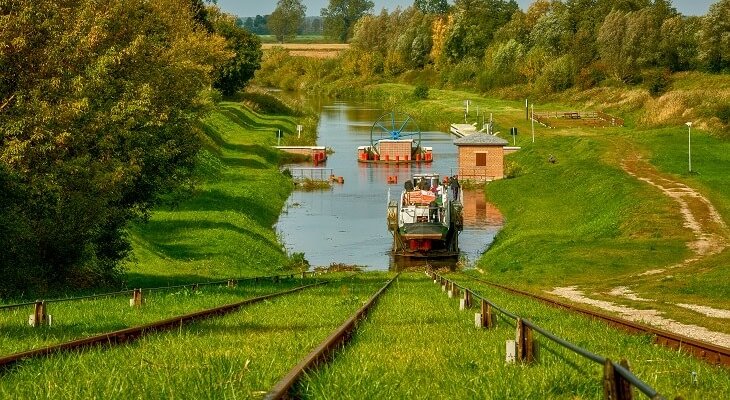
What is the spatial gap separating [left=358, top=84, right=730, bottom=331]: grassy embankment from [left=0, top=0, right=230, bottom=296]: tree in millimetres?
15784

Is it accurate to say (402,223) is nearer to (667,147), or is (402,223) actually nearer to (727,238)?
(727,238)

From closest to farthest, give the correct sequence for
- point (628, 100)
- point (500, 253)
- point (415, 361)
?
point (415, 361) → point (500, 253) → point (628, 100)

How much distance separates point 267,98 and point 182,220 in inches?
4189

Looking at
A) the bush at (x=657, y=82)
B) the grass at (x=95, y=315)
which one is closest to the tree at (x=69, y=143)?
the grass at (x=95, y=315)

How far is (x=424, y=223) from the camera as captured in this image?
64312mm

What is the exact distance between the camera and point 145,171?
34.7 meters

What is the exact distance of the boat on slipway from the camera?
63656mm

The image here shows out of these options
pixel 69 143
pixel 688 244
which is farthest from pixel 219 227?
pixel 69 143

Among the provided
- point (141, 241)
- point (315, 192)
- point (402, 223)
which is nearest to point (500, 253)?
point (402, 223)

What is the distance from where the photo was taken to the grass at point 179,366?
783 cm

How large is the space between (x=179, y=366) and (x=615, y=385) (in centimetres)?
432

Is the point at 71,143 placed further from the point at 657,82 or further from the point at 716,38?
the point at 716,38

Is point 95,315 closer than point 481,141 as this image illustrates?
Yes

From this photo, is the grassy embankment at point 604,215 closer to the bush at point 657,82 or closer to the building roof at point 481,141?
the building roof at point 481,141
